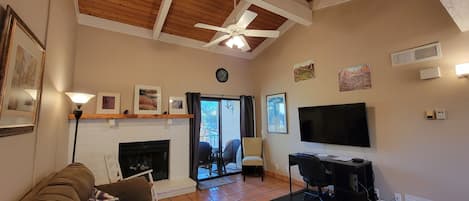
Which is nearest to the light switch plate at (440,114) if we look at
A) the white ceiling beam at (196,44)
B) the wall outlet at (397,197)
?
the wall outlet at (397,197)

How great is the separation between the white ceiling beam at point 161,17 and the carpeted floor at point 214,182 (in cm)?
326

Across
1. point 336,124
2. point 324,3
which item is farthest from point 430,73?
point 324,3

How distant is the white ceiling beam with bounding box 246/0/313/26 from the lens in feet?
11.8

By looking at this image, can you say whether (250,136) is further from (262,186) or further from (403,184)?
(403,184)

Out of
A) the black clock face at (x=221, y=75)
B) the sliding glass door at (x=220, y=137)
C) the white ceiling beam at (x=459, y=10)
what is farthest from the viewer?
the black clock face at (x=221, y=75)

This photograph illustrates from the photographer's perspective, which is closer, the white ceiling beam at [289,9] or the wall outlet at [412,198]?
the wall outlet at [412,198]

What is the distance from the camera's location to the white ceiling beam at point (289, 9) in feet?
11.8

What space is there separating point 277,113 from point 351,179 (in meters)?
2.21

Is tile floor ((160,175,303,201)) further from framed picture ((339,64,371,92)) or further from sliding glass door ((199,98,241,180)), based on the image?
framed picture ((339,64,371,92))

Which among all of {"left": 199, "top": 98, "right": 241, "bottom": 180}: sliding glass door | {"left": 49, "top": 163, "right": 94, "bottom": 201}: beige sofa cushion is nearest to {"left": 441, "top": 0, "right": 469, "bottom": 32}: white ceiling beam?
{"left": 49, "top": 163, "right": 94, "bottom": 201}: beige sofa cushion

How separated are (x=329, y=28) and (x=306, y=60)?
0.74m

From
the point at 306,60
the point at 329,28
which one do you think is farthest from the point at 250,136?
the point at 329,28

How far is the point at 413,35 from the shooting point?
3.00 m

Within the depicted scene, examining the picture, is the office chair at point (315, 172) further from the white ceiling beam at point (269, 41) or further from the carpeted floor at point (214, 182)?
the white ceiling beam at point (269, 41)
